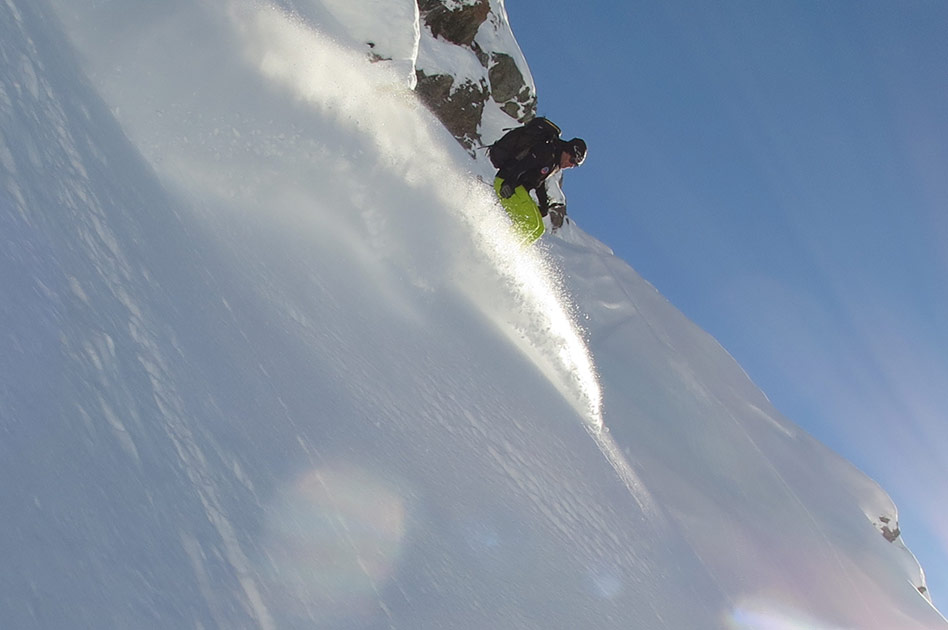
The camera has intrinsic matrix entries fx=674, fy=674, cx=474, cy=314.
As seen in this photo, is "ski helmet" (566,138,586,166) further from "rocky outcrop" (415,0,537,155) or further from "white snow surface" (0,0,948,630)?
"rocky outcrop" (415,0,537,155)

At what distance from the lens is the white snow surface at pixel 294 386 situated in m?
1.35

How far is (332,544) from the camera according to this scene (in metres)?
1.88

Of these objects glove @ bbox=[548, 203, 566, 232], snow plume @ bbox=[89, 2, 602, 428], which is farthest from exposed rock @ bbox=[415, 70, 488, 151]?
snow plume @ bbox=[89, 2, 602, 428]

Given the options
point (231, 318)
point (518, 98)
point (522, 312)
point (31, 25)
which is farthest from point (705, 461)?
point (518, 98)

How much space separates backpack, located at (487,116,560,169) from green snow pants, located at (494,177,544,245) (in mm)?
284

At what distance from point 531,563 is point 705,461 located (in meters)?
7.60

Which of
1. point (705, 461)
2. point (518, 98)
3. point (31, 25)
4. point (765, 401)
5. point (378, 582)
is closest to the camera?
point (378, 582)

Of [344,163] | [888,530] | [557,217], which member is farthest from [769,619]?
[888,530]

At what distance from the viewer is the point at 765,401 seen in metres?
19.2

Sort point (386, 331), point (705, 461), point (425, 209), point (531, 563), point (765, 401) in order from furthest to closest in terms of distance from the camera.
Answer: point (765, 401) < point (705, 461) < point (425, 209) < point (386, 331) < point (531, 563)

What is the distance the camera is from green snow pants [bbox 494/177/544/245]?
824 centimetres

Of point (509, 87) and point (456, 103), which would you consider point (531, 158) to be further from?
point (509, 87)

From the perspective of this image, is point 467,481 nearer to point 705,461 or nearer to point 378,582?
point 378,582

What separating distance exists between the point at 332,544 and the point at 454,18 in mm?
26988
